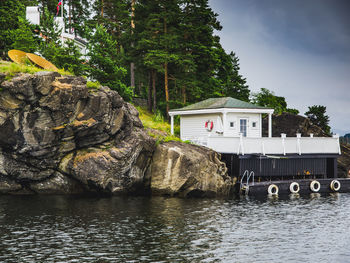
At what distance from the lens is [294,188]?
108 feet

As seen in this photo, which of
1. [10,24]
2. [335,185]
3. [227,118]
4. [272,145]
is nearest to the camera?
[272,145]

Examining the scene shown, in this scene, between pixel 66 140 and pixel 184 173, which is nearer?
pixel 66 140

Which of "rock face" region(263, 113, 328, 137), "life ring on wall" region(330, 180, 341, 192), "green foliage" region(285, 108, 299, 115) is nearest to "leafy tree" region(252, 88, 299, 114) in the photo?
"green foliage" region(285, 108, 299, 115)

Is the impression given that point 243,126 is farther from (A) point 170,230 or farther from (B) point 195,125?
(A) point 170,230

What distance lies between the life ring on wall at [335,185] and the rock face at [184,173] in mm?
9957

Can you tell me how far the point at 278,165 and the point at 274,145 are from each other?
201cm

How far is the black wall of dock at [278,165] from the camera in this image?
33.0 m

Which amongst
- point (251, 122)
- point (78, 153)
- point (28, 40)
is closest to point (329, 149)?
point (251, 122)

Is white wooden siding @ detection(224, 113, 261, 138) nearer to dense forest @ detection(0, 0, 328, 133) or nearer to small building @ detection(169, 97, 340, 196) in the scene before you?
small building @ detection(169, 97, 340, 196)

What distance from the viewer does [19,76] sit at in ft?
89.5

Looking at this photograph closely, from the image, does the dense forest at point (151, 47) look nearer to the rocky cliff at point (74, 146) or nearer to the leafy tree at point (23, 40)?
the leafy tree at point (23, 40)

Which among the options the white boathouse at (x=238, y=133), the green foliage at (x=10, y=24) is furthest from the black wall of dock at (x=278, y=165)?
the green foliage at (x=10, y=24)

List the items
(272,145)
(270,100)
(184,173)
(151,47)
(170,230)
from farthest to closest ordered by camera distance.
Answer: (270,100) → (151,47) → (272,145) → (184,173) → (170,230)

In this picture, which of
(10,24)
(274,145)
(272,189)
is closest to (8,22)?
(10,24)
